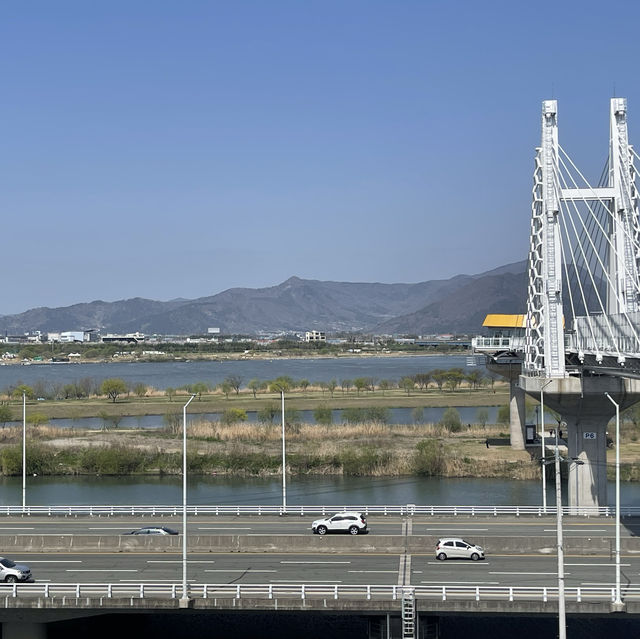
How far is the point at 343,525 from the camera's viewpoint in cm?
3947

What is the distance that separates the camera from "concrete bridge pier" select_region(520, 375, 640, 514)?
49625mm

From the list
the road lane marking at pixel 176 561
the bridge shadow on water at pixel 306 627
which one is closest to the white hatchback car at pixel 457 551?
the bridge shadow on water at pixel 306 627

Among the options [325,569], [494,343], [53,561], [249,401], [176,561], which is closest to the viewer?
[325,569]

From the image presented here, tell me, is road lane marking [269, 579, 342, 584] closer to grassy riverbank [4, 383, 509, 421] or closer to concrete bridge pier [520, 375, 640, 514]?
concrete bridge pier [520, 375, 640, 514]

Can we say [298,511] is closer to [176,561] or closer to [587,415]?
[176,561]

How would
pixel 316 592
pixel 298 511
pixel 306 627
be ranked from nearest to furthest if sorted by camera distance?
pixel 316 592 < pixel 306 627 < pixel 298 511

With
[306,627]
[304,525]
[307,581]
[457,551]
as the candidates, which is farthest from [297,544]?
[457,551]

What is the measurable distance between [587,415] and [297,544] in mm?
20802

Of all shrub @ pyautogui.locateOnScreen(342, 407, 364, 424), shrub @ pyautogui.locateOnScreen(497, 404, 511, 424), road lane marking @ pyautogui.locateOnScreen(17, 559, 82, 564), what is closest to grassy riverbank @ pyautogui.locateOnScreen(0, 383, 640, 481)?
shrub @ pyautogui.locateOnScreen(342, 407, 364, 424)

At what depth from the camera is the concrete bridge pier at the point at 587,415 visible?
4962 cm

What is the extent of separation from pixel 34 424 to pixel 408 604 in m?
72.3

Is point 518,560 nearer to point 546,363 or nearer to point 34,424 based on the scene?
point 546,363

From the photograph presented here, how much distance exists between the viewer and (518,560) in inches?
1380

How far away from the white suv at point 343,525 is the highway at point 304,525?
557 millimetres
